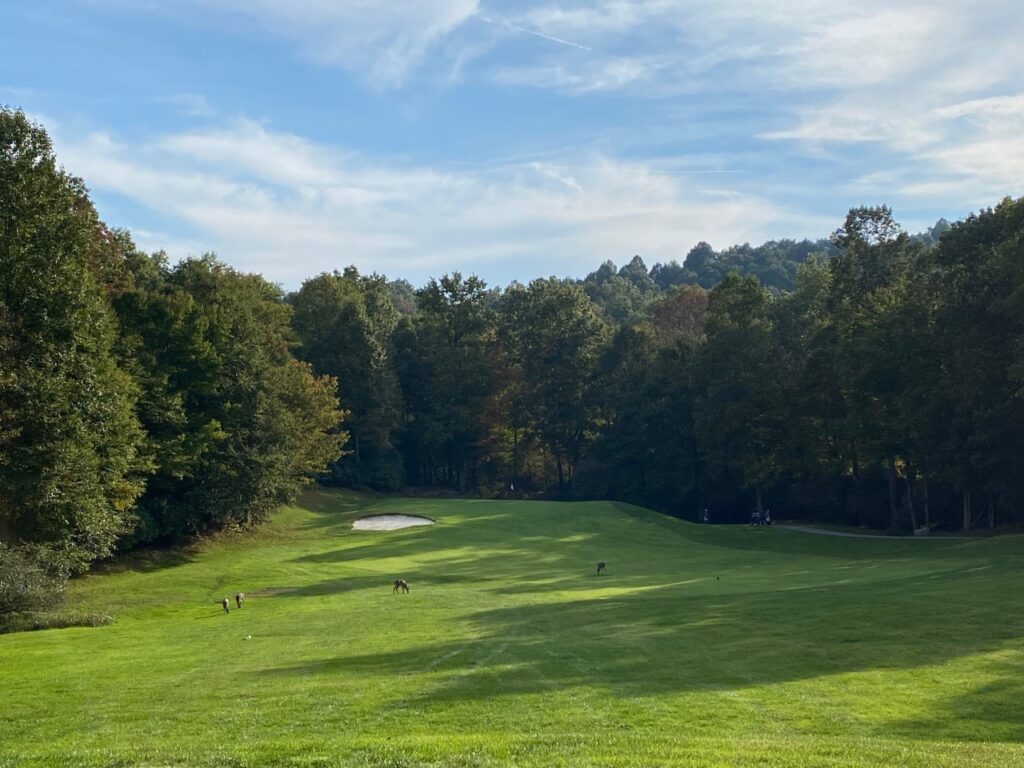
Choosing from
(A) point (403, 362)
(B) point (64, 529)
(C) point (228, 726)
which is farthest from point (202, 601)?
(A) point (403, 362)

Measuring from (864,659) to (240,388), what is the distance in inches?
1726

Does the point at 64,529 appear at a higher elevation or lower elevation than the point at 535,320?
lower

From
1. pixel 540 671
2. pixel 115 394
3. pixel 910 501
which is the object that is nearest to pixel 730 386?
pixel 910 501

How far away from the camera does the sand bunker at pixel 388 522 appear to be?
2466 inches

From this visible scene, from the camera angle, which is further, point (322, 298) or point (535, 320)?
point (535, 320)

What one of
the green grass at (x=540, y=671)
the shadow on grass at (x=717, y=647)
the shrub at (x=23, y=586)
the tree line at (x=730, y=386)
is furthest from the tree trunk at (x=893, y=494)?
the shrub at (x=23, y=586)

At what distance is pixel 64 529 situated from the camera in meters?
36.2

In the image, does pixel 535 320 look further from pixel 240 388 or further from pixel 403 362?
pixel 240 388

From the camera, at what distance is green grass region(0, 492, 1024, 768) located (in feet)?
40.2

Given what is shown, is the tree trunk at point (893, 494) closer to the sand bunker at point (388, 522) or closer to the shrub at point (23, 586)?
the sand bunker at point (388, 522)

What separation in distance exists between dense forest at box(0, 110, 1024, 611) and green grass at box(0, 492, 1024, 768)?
309 inches

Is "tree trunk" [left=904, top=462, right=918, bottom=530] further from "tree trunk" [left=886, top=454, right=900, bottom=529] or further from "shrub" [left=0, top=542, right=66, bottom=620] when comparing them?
"shrub" [left=0, top=542, right=66, bottom=620]

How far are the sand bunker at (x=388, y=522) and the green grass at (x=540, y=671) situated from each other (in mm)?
20574

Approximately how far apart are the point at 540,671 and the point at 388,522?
152 ft
